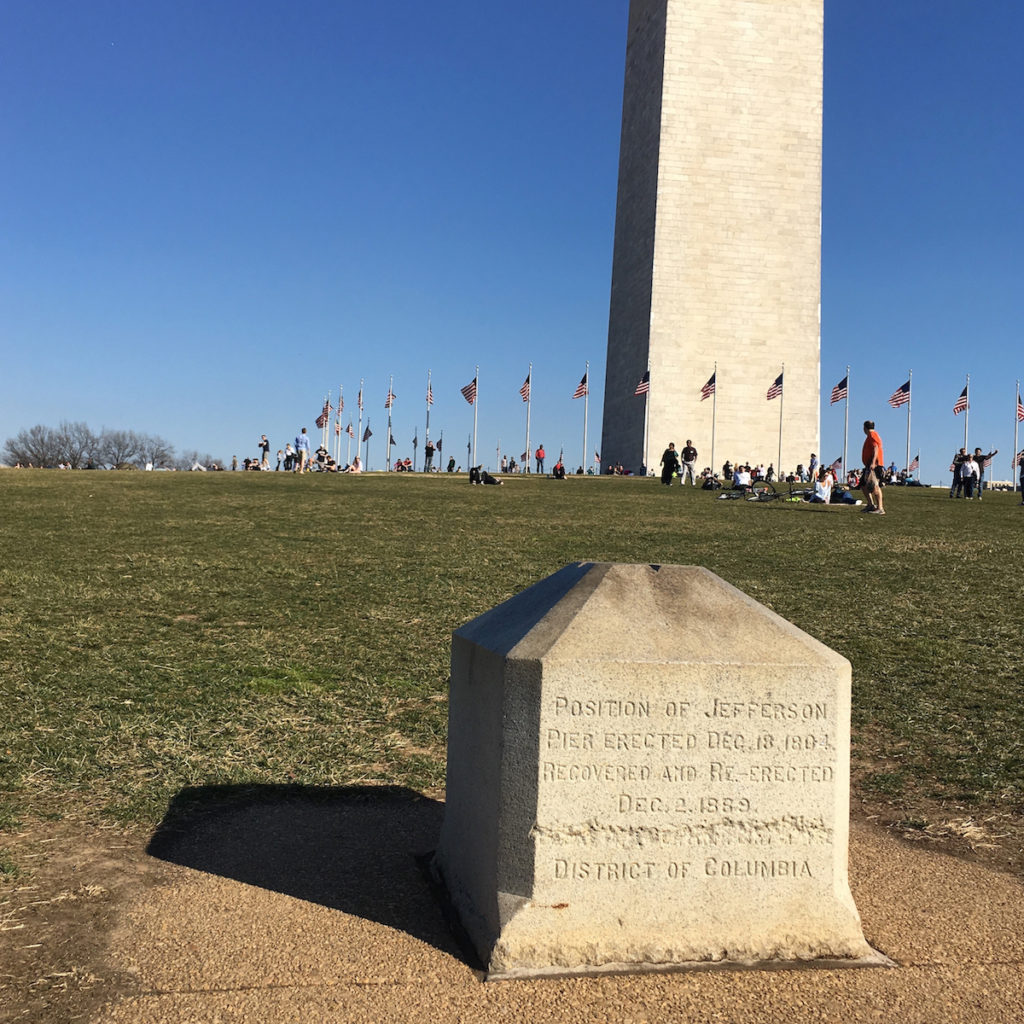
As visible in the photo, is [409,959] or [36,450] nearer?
[409,959]

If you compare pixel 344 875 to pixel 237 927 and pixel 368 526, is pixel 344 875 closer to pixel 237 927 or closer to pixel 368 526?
pixel 237 927

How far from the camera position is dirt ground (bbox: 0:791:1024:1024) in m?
3.52

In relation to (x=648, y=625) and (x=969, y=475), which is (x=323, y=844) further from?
(x=969, y=475)

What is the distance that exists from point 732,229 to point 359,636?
52.8m

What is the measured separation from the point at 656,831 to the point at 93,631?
693 cm

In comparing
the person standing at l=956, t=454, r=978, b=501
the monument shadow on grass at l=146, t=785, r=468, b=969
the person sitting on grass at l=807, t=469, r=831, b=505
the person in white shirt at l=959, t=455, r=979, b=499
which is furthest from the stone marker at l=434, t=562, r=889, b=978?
the person in white shirt at l=959, t=455, r=979, b=499

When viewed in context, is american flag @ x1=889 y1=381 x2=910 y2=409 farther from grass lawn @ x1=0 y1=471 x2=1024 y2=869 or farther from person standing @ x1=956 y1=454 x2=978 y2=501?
grass lawn @ x1=0 y1=471 x2=1024 y2=869

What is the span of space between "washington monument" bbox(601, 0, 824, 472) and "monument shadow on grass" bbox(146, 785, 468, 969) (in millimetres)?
52525

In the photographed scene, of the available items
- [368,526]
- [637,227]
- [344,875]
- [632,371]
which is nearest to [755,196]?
[637,227]

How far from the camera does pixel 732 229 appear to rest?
5784cm

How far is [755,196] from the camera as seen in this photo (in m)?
57.9

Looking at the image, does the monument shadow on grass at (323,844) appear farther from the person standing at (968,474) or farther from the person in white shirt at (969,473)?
the person in white shirt at (969,473)

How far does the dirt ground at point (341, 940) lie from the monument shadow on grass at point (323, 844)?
1 cm

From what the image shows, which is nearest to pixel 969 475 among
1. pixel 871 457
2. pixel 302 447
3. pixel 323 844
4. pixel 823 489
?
pixel 823 489
